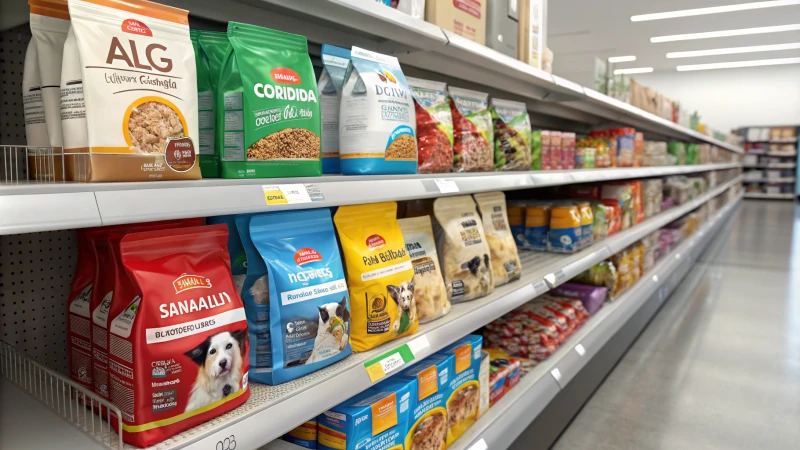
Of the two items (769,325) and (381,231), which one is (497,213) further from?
(769,325)

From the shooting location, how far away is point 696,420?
254cm

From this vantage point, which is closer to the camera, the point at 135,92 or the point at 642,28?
the point at 135,92

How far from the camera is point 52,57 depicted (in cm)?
85

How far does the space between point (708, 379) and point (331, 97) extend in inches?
108

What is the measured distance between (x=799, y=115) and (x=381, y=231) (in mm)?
17501

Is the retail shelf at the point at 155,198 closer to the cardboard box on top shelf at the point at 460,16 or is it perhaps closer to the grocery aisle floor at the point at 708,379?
the cardboard box on top shelf at the point at 460,16

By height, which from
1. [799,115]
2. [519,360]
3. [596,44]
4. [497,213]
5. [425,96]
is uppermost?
[596,44]

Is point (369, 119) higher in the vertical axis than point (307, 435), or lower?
higher

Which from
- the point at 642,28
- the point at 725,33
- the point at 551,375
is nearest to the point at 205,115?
the point at 551,375

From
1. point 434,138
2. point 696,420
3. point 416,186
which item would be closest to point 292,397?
point 416,186

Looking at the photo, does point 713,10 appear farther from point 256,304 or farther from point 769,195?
point 256,304

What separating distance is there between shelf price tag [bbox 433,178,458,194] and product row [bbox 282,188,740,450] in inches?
19.2

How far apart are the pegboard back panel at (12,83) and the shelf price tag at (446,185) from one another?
3.09ft

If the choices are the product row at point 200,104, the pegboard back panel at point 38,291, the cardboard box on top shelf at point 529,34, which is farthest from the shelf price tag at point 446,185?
the cardboard box on top shelf at point 529,34
